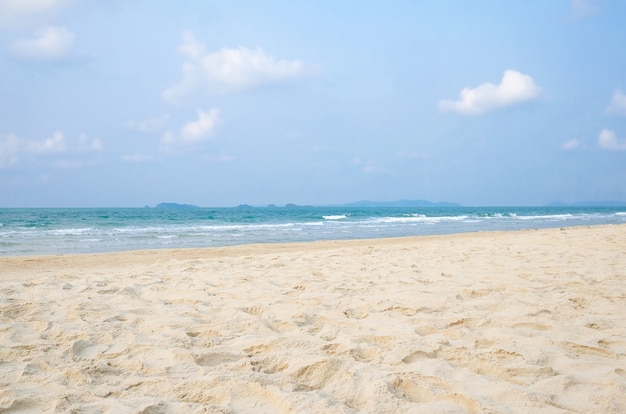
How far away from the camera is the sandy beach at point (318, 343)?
7.52 feet

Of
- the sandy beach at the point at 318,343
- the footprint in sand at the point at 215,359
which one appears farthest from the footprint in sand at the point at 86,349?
the footprint in sand at the point at 215,359

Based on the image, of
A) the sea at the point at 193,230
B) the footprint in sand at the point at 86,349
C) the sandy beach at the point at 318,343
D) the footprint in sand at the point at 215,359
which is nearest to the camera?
the sandy beach at the point at 318,343

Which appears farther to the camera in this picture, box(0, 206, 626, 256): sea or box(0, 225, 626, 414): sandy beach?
box(0, 206, 626, 256): sea

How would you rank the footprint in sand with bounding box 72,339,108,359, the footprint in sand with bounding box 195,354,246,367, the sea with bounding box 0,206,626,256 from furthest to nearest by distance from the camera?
the sea with bounding box 0,206,626,256, the footprint in sand with bounding box 72,339,108,359, the footprint in sand with bounding box 195,354,246,367

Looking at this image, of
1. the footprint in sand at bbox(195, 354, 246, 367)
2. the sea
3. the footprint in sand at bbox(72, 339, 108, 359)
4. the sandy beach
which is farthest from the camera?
the sea

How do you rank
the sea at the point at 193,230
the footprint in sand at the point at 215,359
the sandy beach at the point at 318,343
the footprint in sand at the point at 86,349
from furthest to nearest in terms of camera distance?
the sea at the point at 193,230 → the footprint in sand at the point at 86,349 → the footprint in sand at the point at 215,359 → the sandy beach at the point at 318,343

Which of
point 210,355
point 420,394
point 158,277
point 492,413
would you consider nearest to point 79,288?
point 158,277

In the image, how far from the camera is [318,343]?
310 cm

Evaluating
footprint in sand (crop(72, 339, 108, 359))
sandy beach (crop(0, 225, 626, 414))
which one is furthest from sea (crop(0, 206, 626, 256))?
footprint in sand (crop(72, 339, 108, 359))

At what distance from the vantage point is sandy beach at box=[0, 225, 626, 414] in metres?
2.29

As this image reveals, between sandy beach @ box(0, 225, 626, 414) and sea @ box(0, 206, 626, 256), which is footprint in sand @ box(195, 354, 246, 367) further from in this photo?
sea @ box(0, 206, 626, 256)

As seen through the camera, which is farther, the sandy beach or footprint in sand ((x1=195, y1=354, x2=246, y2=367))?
footprint in sand ((x1=195, y1=354, x2=246, y2=367))

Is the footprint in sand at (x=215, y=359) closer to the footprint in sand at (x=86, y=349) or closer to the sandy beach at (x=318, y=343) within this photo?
the sandy beach at (x=318, y=343)

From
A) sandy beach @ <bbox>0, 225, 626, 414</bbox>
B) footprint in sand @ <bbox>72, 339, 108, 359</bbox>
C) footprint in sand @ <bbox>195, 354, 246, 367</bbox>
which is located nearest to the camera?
sandy beach @ <bbox>0, 225, 626, 414</bbox>
